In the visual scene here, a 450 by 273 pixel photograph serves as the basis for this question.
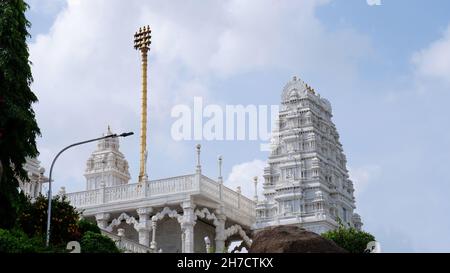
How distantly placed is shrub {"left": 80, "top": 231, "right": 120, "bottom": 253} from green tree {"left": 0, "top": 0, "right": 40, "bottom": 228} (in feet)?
10.8

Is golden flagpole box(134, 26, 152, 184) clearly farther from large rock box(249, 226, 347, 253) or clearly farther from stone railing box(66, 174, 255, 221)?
large rock box(249, 226, 347, 253)

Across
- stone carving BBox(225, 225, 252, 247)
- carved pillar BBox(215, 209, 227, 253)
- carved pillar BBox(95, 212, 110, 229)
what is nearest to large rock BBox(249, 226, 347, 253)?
carved pillar BBox(215, 209, 227, 253)

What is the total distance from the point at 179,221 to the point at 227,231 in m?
4.38

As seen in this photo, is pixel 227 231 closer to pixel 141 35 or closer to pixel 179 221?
pixel 179 221

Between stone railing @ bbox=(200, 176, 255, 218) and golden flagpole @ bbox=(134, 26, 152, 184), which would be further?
golden flagpole @ bbox=(134, 26, 152, 184)

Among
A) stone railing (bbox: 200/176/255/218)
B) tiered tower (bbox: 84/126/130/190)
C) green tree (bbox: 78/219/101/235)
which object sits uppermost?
tiered tower (bbox: 84/126/130/190)

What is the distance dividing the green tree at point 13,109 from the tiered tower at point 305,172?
26493 millimetres

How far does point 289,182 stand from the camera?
65812 millimetres

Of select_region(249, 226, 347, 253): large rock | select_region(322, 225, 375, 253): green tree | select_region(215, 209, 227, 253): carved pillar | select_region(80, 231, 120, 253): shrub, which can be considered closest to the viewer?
select_region(249, 226, 347, 253): large rock

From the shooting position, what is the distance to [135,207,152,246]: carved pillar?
56.1 meters

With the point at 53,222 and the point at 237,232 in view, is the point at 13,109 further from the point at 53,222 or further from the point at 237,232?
the point at 237,232

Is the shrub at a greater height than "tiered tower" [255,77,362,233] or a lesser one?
lesser

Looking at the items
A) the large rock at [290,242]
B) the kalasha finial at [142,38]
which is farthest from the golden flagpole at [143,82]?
the large rock at [290,242]
